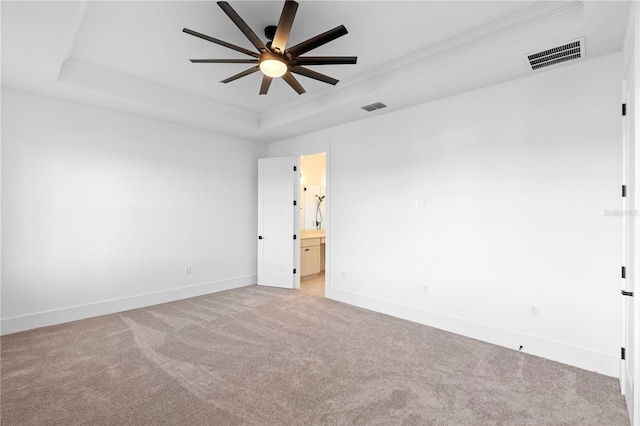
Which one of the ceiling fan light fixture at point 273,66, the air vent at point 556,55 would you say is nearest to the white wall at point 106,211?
the ceiling fan light fixture at point 273,66

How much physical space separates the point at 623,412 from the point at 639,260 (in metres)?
1.24

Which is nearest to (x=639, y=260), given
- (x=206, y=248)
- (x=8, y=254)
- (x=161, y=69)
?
(x=161, y=69)

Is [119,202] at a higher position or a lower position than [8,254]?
higher

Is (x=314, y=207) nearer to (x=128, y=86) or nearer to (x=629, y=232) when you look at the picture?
(x=128, y=86)

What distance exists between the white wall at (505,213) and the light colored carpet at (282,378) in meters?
0.36

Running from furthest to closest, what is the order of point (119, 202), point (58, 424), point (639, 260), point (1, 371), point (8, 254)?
point (119, 202), point (8, 254), point (1, 371), point (58, 424), point (639, 260)

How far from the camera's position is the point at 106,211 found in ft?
13.8

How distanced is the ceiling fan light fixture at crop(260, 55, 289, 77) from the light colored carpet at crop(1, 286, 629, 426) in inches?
103

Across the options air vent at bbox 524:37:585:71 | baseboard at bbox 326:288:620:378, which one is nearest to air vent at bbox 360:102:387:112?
air vent at bbox 524:37:585:71

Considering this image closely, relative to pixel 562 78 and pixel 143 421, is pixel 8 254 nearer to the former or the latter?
pixel 143 421

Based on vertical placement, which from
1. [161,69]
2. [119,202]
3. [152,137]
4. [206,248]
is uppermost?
[161,69]

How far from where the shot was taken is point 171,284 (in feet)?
15.9

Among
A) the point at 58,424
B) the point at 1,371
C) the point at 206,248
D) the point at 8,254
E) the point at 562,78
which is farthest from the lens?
the point at 206,248

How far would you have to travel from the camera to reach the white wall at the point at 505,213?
271cm
